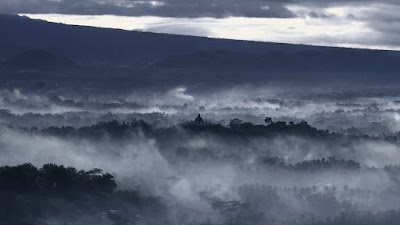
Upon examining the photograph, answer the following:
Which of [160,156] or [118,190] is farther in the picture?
[160,156]

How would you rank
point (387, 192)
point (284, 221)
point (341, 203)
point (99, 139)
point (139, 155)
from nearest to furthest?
point (284, 221), point (341, 203), point (387, 192), point (139, 155), point (99, 139)

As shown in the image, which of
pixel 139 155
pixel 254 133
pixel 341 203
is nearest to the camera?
pixel 341 203

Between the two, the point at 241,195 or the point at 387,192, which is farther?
the point at 387,192

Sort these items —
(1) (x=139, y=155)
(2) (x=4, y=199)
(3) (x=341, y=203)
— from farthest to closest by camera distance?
(1) (x=139, y=155), (3) (x=341, y=203), (2) (x=4, y=199)

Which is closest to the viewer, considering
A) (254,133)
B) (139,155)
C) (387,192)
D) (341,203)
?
(341,203)

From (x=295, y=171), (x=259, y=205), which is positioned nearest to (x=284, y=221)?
(x=259, y=205)

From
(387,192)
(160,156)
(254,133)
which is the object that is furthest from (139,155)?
(254,133)

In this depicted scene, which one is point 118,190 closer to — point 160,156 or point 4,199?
point 4,199

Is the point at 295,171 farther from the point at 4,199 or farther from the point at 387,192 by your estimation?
the point at 4,199
